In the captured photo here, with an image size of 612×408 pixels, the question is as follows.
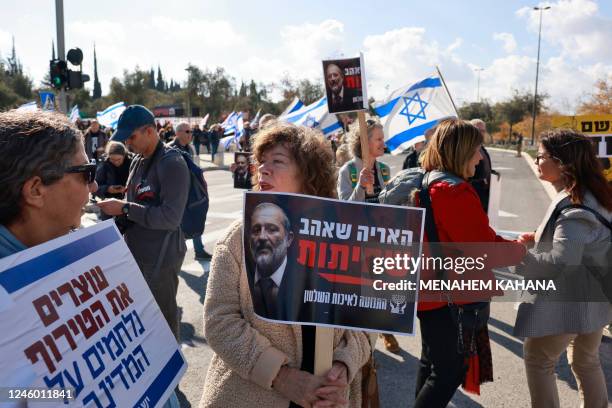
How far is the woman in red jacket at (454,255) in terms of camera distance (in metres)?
2.48

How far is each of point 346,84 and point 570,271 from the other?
2483 mm

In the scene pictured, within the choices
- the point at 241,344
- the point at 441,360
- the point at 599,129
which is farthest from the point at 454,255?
the point at 599,129

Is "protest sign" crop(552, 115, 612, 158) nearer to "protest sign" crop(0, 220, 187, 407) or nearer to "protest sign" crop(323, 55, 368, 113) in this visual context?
"protest sign" crop(323, 55, 368, 113)

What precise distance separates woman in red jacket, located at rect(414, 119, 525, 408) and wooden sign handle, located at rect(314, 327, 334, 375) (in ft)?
3.32

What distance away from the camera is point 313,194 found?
2070 mm

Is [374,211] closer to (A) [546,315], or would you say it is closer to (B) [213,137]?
(A) [546,315]

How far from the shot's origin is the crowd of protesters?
150 centimetres

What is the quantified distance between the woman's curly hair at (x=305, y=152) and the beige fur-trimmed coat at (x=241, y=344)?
37cm

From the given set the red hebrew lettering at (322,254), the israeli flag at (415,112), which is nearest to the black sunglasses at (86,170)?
the red hebrew lettering at (322,254)

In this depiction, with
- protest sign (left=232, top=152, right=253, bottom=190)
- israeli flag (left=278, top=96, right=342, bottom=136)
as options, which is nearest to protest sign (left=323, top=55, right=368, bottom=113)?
protest sign (left=232, top=152, right=253, bottom=190)

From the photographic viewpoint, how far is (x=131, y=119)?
3379mm

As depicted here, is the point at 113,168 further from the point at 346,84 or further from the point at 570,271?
the point at 570,271

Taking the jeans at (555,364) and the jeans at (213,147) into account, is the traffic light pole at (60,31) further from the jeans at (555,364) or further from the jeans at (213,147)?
the jeans at (213,147)

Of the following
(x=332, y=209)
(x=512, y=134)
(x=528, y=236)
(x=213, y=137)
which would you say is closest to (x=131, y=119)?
(x=332, y=209)
